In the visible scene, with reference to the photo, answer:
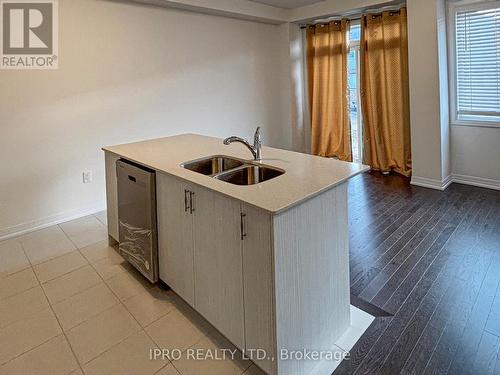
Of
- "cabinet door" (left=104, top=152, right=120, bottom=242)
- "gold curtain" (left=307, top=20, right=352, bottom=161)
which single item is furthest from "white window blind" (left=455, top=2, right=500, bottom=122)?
"cabinet door" (left=104, top=152, right=120, bottom=242)

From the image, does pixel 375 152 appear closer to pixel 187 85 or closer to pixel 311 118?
pixel 311 118

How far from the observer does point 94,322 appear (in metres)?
2.05

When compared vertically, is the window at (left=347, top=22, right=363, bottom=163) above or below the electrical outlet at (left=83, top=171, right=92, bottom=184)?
above

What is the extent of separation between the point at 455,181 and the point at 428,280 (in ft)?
8.96

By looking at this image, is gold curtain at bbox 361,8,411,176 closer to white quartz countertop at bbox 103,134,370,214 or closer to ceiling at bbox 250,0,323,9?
ceiling at bbox 250,0,323,9

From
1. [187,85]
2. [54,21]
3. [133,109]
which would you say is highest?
[54,21]

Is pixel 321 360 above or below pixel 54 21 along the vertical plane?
below

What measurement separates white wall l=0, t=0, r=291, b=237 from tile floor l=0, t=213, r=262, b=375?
35.2 inches

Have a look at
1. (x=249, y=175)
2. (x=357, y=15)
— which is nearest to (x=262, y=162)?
(x=249, y=175)

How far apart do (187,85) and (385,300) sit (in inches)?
141

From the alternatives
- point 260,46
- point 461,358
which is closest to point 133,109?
point 260,46

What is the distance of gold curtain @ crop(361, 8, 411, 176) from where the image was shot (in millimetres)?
4711

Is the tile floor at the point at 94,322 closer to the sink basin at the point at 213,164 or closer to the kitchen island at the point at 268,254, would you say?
the kitchen island at the point at 268,254

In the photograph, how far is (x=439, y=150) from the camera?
13.8ft
